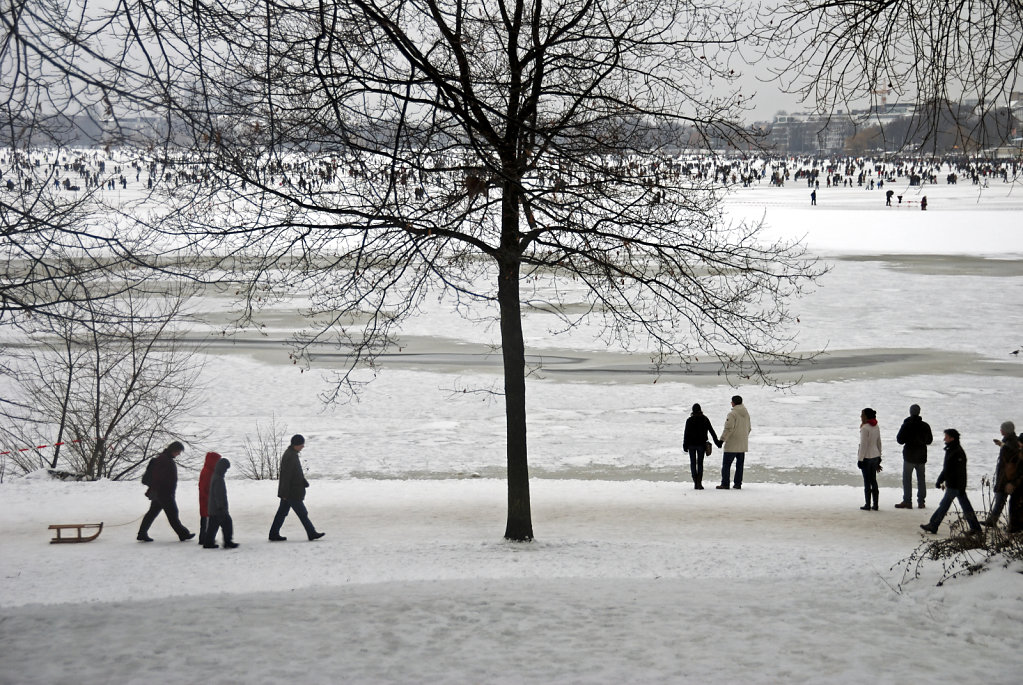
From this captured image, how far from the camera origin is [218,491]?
469 inches

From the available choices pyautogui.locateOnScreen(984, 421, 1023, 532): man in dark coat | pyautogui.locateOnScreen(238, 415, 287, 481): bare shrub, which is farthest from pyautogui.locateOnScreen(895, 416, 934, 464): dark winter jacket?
pyautogui.locateOnScreen(238, 415, 287, 481): bare shrub

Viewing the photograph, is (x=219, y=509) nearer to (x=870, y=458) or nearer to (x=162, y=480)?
(x=162, y=480)

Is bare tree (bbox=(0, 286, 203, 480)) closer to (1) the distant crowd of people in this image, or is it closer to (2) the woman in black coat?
(1) the distant crowd of people

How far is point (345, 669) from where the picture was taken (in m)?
6.95

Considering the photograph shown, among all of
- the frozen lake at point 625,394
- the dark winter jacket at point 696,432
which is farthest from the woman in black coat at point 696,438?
the frozen lake at point 625,394

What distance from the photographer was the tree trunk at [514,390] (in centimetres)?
1179

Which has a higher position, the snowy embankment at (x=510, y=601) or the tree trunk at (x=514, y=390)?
the tree trunk at (x=514, y=390)

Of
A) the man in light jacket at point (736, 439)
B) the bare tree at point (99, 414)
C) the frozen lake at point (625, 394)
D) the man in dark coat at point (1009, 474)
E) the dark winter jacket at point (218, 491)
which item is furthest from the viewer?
the bare tree at point (99, 414)

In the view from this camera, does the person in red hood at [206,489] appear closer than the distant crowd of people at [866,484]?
No

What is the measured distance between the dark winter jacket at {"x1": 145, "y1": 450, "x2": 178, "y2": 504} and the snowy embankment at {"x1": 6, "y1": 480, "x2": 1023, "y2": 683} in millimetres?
605

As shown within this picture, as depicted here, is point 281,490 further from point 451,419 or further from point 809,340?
point 809,340

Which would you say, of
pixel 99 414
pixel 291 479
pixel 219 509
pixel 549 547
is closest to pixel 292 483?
pixel 291 479

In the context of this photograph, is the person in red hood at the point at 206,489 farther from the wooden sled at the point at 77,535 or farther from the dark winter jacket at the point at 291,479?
the wooden sled at the point at 77,535

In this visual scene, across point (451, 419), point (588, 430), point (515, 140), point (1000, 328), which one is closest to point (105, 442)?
point (451, 419)
